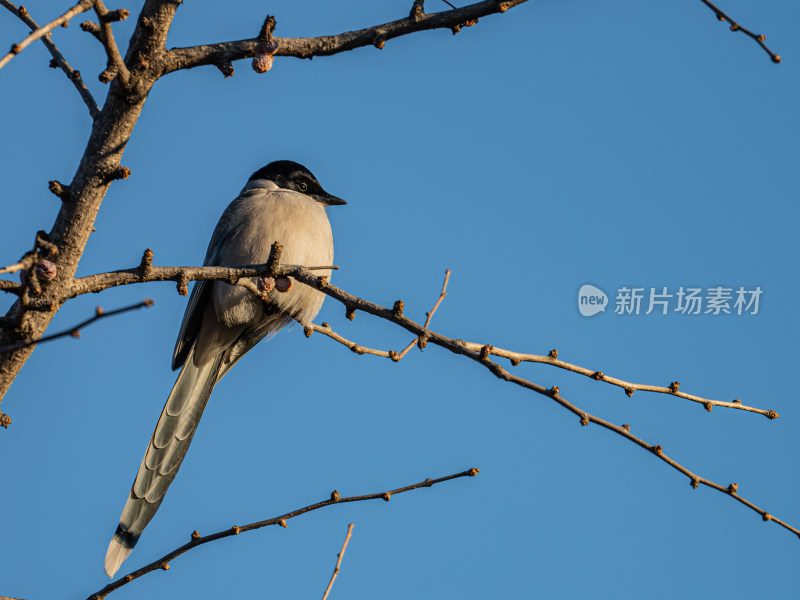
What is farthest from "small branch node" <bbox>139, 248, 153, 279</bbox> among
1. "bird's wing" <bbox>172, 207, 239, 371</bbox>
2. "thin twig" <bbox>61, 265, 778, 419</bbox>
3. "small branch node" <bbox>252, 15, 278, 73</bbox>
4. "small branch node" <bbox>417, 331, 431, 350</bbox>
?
"bird's wing" <bbox>172, 207, 239, 371</bbox>

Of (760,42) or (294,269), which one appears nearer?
(760,42)

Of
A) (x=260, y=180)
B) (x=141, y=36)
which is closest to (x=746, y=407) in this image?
(x=141, y=36)

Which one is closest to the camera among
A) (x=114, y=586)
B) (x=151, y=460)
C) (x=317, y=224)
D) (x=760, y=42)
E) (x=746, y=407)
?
(x=760, y=42)

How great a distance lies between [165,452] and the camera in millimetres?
4734

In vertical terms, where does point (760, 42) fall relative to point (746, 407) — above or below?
above

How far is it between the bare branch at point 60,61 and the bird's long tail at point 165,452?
2202mm

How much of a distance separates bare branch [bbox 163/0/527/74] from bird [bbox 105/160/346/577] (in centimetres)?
209

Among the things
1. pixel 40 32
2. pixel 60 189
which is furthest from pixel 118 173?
pixel 40 32

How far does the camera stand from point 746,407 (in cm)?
305

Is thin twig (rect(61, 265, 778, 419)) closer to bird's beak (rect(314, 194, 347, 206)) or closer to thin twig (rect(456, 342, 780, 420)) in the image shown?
thin twig (rect(456, 342, 780, 420))

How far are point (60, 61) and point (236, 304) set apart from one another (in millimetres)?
2380

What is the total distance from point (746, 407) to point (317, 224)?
3108mm

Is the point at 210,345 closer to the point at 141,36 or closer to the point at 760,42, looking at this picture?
the point at 141,36

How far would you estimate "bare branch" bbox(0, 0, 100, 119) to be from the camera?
2959 millimetres
